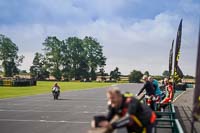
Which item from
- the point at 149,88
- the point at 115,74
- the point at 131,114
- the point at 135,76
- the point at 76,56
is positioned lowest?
the point at 135,76

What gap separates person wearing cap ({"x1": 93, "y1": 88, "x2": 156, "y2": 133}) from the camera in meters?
5.58

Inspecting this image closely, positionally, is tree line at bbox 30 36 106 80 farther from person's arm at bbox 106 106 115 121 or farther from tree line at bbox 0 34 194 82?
person's arm at bbox 106 106 115 121

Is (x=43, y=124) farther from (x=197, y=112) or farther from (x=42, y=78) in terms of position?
(x=42, y=78)

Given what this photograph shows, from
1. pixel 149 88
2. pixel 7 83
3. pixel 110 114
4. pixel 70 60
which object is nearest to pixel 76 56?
pixel 70 60

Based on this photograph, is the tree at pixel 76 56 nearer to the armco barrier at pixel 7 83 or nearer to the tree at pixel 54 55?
the tree at pixel 54 55

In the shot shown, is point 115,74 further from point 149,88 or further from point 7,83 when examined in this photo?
point 149,88

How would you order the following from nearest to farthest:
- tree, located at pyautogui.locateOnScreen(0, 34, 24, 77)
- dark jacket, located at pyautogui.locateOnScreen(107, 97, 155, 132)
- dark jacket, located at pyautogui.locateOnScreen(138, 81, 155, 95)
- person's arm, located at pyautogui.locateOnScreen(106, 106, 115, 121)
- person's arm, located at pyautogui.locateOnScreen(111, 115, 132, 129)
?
person's arm, located at pyautogui.locateOnScreen(111, 115, 132, 129)
dark jacket, located at pyautogui.locateOnScreen(107, 97, 155, 132)
person's arm, located at pyautogui.locateOnScreen(106, 106, 115, 121)
dark jacket, located at pyautogui.locateOnScreen(138, 81, 155, 95)
tree, located at pyautogui.locateOnScreen(0, 34, 24, 77)

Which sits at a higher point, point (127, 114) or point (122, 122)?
point (127, 114)

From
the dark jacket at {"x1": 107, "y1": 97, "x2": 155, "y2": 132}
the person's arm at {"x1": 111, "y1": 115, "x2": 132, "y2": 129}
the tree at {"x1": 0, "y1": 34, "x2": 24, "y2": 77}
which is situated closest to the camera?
the person's arm at {"x1": 111, "y1": 115, "x2": 132, "y2": 129}

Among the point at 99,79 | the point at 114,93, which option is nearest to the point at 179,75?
the point at 114,93

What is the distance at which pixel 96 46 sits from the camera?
152250 mm

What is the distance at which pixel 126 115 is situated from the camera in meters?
5.75

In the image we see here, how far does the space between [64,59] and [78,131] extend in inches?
5152

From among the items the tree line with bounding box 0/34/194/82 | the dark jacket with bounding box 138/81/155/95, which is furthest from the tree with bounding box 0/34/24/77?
the dark jacket with bounding box 138/81/155/95
